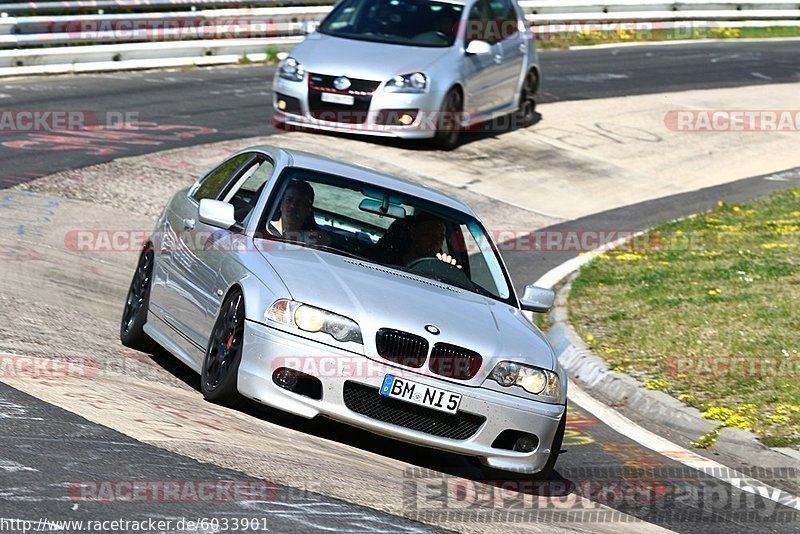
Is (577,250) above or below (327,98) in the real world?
below

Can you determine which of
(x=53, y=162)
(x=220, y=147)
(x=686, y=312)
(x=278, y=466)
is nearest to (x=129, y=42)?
(x=220, y=147)

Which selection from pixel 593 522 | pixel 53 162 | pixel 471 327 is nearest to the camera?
pixel 593 522

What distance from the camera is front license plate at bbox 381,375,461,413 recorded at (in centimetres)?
743

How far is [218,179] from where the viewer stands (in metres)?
9.76

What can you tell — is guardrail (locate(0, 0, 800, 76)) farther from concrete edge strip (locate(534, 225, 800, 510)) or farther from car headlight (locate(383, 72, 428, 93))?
concrete edge strip (locate(534, 225, 800, 510))

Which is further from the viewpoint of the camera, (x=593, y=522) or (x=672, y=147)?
(x=672, y=147)

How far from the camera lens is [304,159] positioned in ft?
30.5

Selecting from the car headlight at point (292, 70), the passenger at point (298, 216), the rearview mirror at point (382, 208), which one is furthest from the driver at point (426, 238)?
the car headlight at point (292, 70)

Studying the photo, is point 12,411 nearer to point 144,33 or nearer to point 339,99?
point 339,99

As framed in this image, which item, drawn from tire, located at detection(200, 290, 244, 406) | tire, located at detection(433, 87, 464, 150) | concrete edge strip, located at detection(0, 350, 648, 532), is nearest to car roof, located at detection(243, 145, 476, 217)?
tire, located at detection(200, 290, 244, 406)

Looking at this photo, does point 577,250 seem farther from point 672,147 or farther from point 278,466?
point 278,466

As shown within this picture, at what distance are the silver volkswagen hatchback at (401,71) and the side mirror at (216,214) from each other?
9428 mm

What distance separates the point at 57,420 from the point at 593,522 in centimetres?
263

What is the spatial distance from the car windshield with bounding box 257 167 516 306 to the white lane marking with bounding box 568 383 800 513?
143 centimetres
